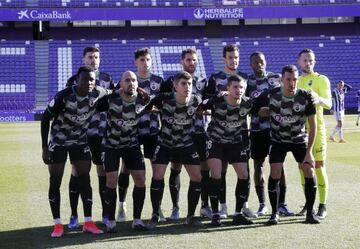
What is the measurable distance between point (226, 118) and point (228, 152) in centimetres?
47

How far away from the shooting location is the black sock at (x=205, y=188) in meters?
8.27

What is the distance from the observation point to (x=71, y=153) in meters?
7.21

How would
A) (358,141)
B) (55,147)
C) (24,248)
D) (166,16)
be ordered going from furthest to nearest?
(166,16) < (358,141) < (55,147) < (24,248)

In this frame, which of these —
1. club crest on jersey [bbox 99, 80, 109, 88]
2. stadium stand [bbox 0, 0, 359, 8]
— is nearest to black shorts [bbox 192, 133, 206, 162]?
club crest on jersey [bbox 99, 80, 109, 88]

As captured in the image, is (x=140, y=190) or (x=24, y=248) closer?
(x=24, y=248)

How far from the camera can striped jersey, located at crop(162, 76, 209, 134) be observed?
7926 mm

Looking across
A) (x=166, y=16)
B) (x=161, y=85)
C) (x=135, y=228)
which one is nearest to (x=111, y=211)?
(x=135, y=228)

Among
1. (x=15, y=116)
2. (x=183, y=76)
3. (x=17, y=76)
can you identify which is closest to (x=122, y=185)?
(x=183, y=76)

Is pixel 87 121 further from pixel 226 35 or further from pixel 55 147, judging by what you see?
pixel 226 35

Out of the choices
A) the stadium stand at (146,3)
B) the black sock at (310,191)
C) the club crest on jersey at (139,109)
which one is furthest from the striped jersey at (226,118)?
the stadium stand at (146,3)

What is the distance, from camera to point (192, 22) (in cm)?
4316

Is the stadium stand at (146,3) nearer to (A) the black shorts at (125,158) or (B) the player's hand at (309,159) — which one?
(A) the black shorts at (125,158)

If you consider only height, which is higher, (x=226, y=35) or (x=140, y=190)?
(x=226, y=35)

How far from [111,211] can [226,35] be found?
120 feet
